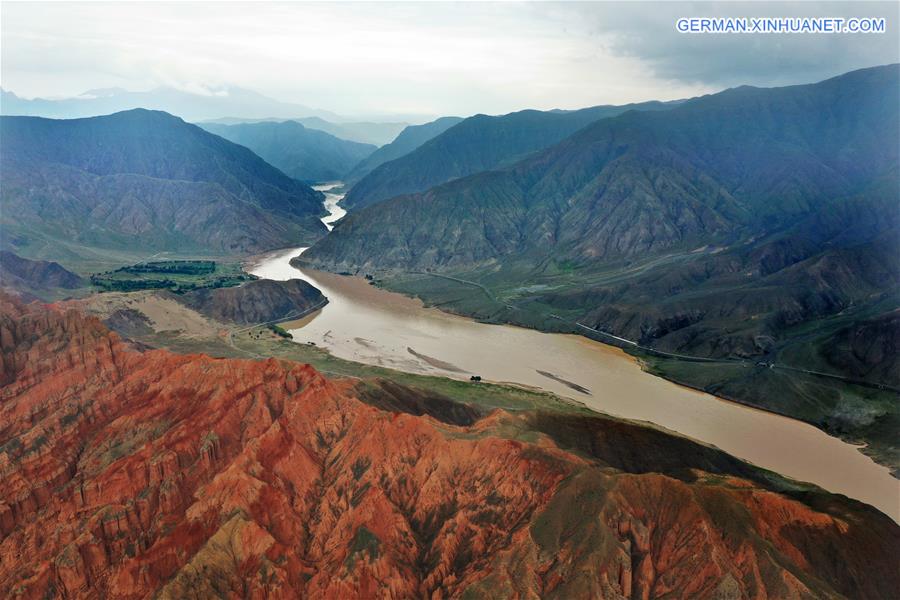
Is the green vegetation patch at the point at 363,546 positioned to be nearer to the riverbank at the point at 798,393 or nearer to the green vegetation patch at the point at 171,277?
the riverbank at the point at 798,393

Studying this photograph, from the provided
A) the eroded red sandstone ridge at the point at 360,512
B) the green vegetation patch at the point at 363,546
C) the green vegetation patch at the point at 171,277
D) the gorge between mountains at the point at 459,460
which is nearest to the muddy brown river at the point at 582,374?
the gorge between mountains at the point at 459,460

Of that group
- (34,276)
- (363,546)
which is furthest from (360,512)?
(34,276)

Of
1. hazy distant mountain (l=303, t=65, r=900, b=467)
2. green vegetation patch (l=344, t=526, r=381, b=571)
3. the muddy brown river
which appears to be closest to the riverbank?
hazy distant mountain (l=303, t=65, r=900, b=467)

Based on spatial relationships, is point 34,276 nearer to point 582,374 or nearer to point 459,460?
point 582,374

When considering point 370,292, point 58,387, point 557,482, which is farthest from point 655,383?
point 370,292

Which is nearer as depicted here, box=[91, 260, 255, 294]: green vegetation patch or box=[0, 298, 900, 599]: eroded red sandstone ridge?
box=[0, 298, 900, 599]: eroded red sandstone ridge

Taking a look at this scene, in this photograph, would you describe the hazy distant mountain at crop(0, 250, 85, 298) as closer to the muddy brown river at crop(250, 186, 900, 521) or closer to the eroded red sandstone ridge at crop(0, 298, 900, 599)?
the muddy brown river at crop(250, 186, 900, 521)
